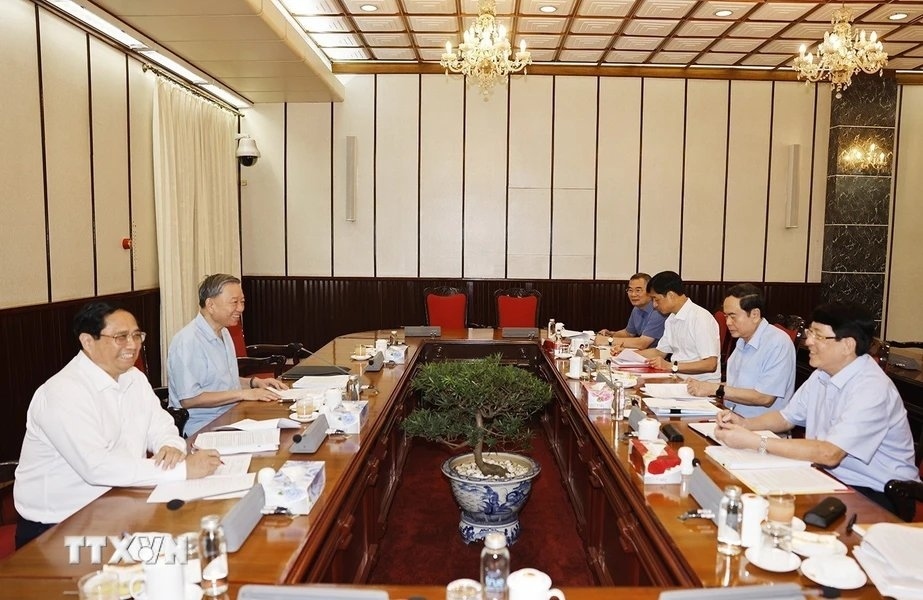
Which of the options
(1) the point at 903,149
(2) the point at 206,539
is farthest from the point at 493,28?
(1) the point at 903,149

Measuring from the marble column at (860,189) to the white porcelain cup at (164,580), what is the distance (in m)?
7.81

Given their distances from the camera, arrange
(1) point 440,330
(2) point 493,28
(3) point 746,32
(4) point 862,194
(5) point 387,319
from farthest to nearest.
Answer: (5) point 387,319, (4) point 862,194, (3) point 746,32, (1) point 440,330, (2) point 493,28

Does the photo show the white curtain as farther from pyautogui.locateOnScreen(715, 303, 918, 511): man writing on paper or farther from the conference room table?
pyautogui.locateOnScreen(715, 303, 918, 511): man writing on paper

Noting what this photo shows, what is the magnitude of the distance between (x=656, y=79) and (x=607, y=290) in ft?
8.14

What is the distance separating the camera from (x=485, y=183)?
7.57 meters

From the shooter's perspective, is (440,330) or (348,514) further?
(440,330)

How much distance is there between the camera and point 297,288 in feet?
25.2

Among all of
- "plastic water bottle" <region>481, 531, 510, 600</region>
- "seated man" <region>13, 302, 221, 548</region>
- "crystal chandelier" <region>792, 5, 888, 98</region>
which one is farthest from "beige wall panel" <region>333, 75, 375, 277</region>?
"plastic water bottle" <region>481, 531, 510, 600</region>

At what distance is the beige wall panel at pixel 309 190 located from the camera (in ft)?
24.6

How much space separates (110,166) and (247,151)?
1.97 metres

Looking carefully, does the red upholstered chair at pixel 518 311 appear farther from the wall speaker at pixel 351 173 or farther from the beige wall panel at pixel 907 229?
the beige wall panel at pixel 907 229

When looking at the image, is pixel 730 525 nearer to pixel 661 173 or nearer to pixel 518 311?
pixel 518 311

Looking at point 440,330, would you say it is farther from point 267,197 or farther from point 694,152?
point 694,152

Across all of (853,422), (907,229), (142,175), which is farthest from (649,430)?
(907,229)
